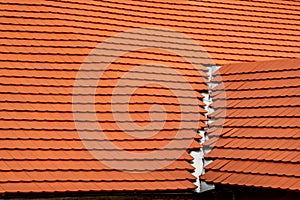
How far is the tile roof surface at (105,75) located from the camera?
7070 mm

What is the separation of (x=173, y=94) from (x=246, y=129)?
1258mm

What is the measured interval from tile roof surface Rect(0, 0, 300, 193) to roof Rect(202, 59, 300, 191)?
0.05 meters

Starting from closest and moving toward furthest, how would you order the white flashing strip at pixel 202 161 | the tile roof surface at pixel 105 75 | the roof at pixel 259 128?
the roof at pixel 259 128 → the tile roof surface at pixel 105 75 → the white flashing strip at pixel 202 161

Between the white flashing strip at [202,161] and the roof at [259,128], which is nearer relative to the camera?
the roof at [259,128]

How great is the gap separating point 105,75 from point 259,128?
7.20 feet

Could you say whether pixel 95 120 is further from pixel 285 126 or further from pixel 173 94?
pixel 285 126

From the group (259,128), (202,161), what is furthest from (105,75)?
(259,128)

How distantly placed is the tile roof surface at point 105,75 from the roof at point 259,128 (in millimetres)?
47

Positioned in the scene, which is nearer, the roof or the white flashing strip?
the roof

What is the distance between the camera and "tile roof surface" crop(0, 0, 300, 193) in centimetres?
707

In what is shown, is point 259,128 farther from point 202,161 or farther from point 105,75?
point 105,75

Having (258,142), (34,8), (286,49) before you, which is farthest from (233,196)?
(34,8)

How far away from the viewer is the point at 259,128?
24.7 feet

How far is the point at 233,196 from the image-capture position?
23.7 ft
